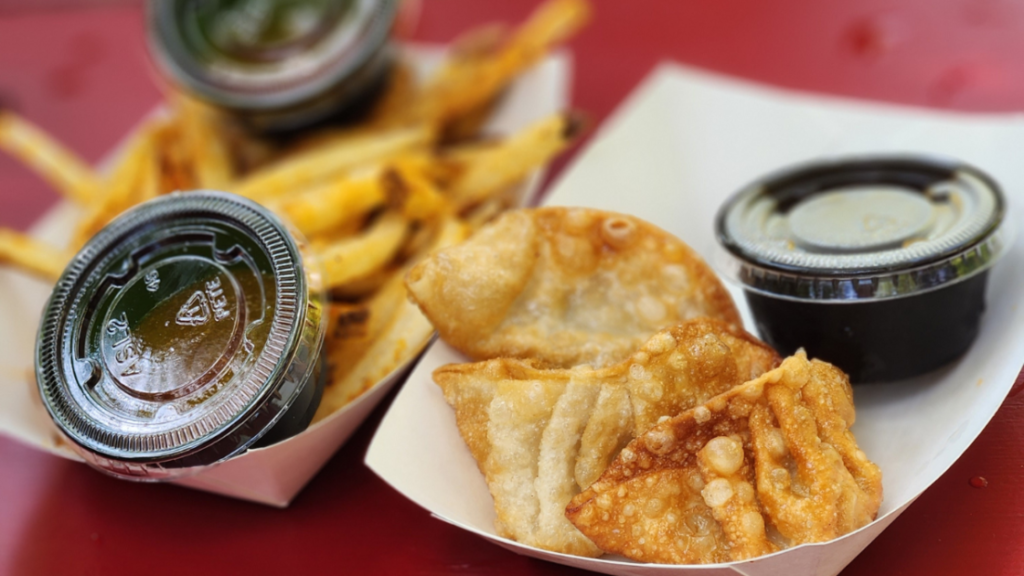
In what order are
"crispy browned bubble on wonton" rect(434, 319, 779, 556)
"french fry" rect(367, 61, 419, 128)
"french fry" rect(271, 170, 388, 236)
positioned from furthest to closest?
1. "french fry" rect(367, 61, 419, 128)
2. "french fry" rect(271, 170, 388, 236)
3. "crispy browned bubble on wonton" rect(434, 319, 779, 556)

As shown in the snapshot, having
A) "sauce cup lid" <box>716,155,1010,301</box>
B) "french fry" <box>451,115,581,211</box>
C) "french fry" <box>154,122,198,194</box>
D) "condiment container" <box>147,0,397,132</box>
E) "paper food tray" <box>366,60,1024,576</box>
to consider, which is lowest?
"paper food tray" <box>366,60,1024,576</box>

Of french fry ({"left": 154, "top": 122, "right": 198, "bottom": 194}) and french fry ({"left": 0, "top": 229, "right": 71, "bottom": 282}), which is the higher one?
french fry ({"left": 154, "top": 122, "right": 198, "bottom": 194})

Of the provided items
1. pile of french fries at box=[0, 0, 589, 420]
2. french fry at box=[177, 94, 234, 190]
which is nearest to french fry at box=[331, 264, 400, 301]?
pile of french fries at box=[0, 0, 589, 420]

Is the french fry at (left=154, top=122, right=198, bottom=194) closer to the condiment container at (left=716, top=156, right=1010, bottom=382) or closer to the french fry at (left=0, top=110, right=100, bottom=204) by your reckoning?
the french fry at (left=0, top=110, right=100, bottom=204)

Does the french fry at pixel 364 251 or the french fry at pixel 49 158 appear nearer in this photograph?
the french fry at pixel 364 251

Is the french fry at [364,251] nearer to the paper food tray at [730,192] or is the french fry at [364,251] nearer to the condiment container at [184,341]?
the condiment container at [184,341]

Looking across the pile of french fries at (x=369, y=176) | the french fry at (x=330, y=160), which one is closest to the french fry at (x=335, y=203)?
the pile of french fries at (x=369, y=176)
